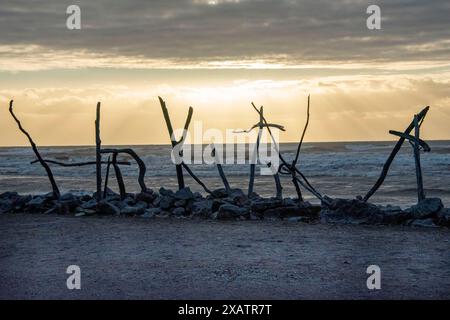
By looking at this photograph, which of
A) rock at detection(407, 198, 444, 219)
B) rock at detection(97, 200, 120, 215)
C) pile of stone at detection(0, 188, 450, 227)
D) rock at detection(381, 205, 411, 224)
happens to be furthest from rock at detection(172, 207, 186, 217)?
rock at detection(407, 198, 444, 219)

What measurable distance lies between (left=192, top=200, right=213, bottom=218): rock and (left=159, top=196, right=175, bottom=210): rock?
2.08ft

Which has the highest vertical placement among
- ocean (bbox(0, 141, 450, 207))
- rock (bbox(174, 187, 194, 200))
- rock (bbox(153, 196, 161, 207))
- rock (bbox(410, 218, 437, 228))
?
rock (bbox(174, 187, 194, 200))

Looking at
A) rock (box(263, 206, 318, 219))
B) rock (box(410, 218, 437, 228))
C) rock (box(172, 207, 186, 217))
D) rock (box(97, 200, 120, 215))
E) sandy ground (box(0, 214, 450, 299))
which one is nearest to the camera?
sandy ground (box(0, 214, 450, 299))

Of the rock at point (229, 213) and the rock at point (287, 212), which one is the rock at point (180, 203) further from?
the rock at point (287, 212)

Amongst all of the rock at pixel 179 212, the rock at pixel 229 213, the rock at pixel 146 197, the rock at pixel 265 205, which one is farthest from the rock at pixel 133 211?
the rock at pixel 265 205

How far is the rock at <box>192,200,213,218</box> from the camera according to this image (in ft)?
46.9

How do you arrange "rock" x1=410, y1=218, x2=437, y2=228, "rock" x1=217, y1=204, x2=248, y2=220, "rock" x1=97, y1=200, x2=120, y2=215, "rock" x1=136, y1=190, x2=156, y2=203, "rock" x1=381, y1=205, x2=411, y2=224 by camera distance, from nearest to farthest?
"rock" x1=410, y1=218, x2=437, y2=228
"rock" x1=381, y1=205, x2=411, y2=224
"rock" x1=217, y1=204, x2=248, y2=220
"rock" x1=97, y1=200, x2=120, y2=215
"rock" x1=136, y1=190, x2=156, y2=203

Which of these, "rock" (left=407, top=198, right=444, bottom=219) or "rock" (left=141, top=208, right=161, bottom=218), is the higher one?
"rock" (left=407, top=198, right=444, bottom=219)

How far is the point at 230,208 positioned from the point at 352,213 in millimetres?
2872

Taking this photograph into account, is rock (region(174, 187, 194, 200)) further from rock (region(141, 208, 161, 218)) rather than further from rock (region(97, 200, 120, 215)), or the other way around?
rock (region(97, 200, 120, 215))

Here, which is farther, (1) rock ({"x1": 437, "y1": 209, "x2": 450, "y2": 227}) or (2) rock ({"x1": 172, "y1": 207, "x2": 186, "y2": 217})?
(2) rock ({"x1": 172, "y1": 207, "x2": 186, "y2": 217})

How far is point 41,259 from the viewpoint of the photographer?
31.9ft
